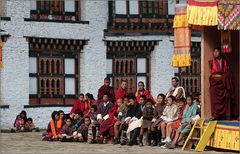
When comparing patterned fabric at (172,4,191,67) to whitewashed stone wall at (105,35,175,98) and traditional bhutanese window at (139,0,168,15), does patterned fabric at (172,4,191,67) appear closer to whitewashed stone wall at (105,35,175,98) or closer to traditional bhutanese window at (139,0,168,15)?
traditional bhutanese window at (139,0,168,15)

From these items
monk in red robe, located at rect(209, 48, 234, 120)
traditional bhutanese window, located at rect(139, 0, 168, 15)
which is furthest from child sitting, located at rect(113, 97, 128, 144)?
traditional bhutanese window, located at rect(139, 0, 168, 15)

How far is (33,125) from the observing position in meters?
26.0

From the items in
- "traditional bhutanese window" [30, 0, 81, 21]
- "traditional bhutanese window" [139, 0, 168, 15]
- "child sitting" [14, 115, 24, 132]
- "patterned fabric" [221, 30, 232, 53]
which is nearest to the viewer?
"patterned fabric" [221, 30, 232, 53]

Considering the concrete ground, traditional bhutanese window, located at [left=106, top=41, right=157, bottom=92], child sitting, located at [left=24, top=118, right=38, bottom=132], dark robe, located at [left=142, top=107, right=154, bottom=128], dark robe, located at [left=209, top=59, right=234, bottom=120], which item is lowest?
child sitting, located at [left=24, top=118, right=38, bottom=132]

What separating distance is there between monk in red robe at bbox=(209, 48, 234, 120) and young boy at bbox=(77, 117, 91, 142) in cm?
365

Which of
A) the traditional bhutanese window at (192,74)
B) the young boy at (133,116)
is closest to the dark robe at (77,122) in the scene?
the young boy at (133,116)

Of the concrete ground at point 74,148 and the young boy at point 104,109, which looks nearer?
the concrete ground at point 74,148

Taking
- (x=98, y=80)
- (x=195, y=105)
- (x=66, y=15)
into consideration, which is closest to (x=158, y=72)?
(x=98, y=80)

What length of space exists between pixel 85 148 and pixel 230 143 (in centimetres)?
310

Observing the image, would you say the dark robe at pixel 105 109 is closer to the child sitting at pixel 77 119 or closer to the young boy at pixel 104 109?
the young boy at pixel 104 109

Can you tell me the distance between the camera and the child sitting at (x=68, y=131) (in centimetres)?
1892

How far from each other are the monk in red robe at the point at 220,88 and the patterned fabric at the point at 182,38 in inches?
23.1

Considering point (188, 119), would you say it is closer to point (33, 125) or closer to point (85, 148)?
point (85, 148)

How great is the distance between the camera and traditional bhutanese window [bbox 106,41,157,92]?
95.4 feet
